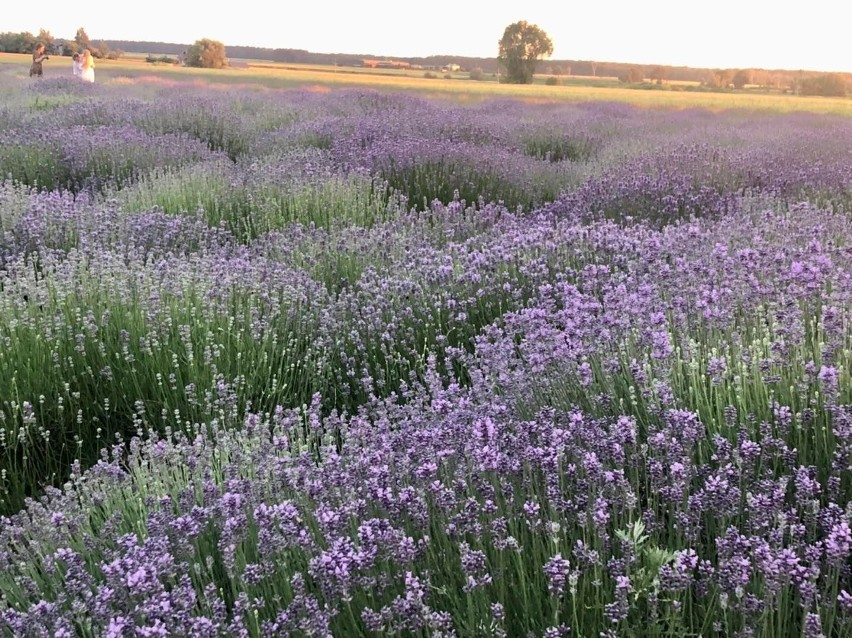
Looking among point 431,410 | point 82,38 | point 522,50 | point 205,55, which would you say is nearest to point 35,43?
point 82,38

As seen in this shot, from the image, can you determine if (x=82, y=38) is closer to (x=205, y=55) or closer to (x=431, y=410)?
(x=205, y=55)

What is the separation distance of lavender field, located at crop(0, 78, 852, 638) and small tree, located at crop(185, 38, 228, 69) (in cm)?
4043

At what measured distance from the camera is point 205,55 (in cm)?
4378

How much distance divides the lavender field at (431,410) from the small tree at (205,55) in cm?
4043

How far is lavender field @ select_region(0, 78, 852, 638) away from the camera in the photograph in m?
1.40

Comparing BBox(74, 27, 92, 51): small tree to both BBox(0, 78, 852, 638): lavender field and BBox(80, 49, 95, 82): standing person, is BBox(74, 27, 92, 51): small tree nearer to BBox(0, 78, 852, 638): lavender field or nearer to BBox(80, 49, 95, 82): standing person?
BBox(80, 49, 95, 82): standing person

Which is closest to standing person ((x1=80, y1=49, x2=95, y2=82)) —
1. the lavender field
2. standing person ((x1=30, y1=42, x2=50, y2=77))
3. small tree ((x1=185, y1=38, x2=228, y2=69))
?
standing person ((x1=30, y1=42, x2=50, y2=77))

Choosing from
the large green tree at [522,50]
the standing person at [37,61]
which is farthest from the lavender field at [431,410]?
the large green tree at [522,50]

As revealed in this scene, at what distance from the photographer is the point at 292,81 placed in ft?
72.1

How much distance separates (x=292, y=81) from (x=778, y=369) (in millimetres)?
21638

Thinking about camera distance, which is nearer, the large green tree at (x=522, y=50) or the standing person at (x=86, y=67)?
the standing person at (x=86, y=67)

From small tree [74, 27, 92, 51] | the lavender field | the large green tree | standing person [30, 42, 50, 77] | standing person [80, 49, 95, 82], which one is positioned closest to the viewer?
the lavender field

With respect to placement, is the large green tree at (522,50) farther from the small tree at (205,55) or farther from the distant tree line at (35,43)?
the distant tree line at (35,43)

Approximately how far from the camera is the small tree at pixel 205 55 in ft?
144
